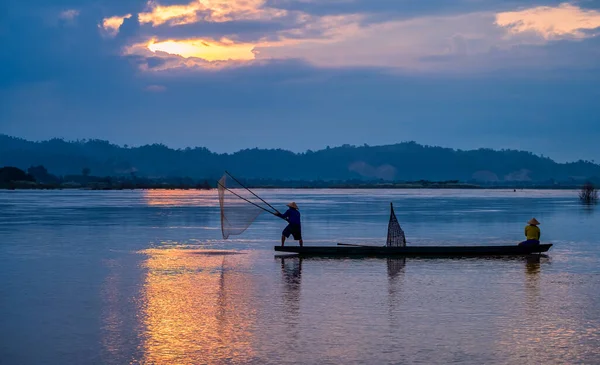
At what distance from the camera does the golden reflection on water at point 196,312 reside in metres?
10.3

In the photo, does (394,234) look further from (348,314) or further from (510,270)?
(348,314)

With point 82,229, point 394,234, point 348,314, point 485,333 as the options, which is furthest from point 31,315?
point 82,229

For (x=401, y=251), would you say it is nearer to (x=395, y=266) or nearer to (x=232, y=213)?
(x=395, y=266)

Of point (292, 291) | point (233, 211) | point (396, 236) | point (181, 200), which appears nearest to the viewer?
point (292, 291)

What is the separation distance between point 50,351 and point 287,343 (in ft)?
10.4

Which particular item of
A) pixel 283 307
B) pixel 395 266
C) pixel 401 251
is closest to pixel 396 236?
pixel 401 251

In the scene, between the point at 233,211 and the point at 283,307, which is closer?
the point at 283,307

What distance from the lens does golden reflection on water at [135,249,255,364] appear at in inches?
404

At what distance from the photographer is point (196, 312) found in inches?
520

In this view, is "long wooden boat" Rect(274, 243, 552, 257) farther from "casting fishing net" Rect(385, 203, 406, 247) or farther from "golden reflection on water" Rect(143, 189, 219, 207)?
"golden reflection on water" Rect(143, 189, 219, 207)

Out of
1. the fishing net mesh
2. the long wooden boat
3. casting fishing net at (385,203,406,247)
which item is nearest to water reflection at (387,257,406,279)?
the long wooden boat

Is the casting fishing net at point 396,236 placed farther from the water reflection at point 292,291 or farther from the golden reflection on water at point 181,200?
the golden reflection on water at point 181,200

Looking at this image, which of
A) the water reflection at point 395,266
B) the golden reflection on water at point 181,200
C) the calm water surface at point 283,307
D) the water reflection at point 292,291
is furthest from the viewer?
the golden reflection on water at point 181,200

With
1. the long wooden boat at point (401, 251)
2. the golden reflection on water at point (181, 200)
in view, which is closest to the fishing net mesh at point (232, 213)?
the long wooden boat at point (401, 251)
